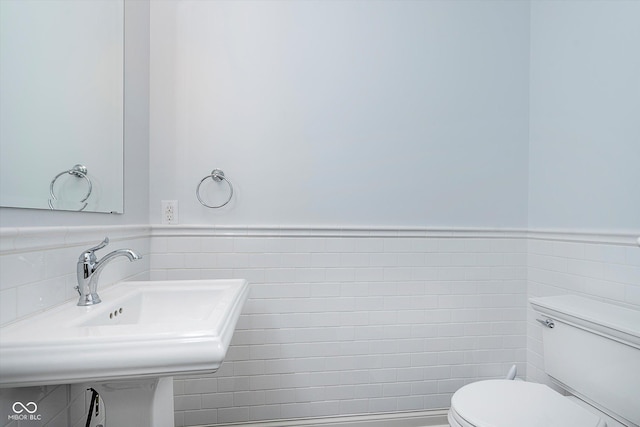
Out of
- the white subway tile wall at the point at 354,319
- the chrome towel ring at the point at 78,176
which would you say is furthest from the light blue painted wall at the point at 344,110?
the chrome towel ring at the point at 78,176

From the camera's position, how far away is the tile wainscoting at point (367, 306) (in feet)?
5.45

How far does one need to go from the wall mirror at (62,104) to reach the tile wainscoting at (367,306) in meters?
0.40

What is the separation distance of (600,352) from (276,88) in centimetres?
172

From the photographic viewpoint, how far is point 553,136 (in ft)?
5.82

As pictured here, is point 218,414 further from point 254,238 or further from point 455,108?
point 455,108

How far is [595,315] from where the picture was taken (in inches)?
51.8

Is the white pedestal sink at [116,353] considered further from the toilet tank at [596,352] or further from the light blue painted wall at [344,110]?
the toilet tank at [596,352]

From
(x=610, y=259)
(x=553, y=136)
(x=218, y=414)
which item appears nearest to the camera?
(x=610, y=259)

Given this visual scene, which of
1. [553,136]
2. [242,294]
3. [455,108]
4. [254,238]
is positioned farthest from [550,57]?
[242,294]

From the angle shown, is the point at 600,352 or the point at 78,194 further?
the point at 600,352

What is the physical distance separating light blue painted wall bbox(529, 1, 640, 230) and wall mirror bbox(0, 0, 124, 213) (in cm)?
199

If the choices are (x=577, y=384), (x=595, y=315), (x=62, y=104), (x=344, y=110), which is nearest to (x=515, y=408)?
(x=577, y=384)

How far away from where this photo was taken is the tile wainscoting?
5.45 feet


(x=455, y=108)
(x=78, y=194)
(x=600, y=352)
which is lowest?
(x=600, y=352)
